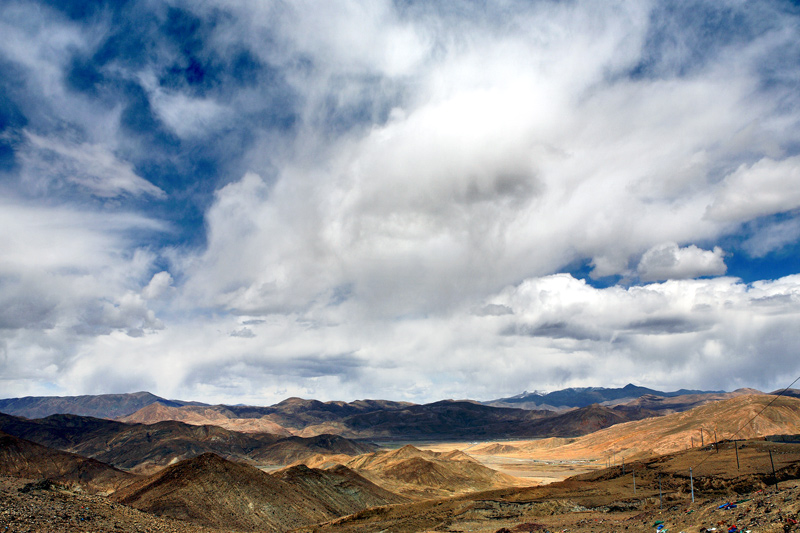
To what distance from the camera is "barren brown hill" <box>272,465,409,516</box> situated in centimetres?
8504

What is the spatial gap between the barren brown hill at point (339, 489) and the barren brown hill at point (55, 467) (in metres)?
65.9

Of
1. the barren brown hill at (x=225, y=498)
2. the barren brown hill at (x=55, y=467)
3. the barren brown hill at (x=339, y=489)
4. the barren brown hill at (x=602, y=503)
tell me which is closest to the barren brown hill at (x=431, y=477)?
the barren brown hill at (x=339, y=489)

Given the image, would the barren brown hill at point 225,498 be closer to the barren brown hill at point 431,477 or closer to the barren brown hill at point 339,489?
the barren brown hill at point 339,489

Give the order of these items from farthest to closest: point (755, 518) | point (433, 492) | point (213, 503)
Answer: point (433, 492) → point (213, 503) → point (755, 518)

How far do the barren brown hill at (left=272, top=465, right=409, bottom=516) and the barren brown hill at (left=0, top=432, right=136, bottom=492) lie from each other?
216 ft

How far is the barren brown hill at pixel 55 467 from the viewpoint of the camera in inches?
4830

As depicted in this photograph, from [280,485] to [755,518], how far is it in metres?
70.0

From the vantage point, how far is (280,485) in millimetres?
79125

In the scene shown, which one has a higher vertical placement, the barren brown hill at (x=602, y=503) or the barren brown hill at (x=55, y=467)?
the barren brown hill at (x=602, y=503)

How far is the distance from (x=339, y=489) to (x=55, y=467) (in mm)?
89537

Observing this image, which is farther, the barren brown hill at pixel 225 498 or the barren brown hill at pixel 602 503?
the barren brown hill at pixel 225 498

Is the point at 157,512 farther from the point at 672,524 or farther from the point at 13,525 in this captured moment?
the point at 672,524

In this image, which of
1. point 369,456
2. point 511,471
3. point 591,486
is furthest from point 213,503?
point 511,471

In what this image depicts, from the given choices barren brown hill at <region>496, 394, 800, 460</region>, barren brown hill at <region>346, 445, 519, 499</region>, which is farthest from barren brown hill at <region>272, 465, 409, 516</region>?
barren brown hill at <region>496, 394, 800, 460</region>
